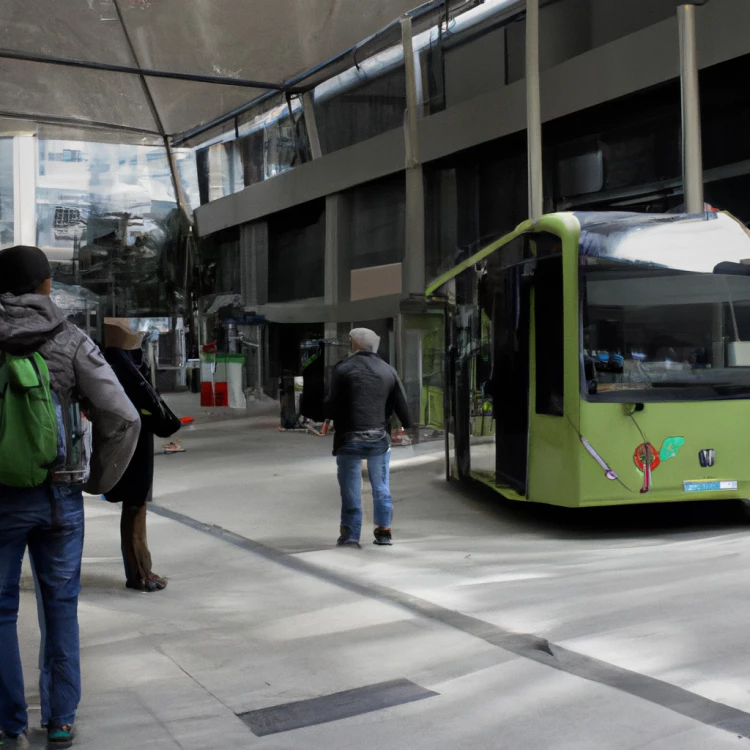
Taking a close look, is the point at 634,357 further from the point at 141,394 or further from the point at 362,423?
the point at 141,394

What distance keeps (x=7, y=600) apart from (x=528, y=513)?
7123 mm

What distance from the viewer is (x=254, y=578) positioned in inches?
279

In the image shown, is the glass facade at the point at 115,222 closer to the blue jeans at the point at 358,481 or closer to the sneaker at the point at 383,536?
the blue jeans at the point at 358,481

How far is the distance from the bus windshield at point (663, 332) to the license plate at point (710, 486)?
695mm

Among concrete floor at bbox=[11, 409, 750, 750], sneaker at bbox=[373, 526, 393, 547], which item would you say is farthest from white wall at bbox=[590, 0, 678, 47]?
sneaker at bbox=[373, 526, 393, 547]

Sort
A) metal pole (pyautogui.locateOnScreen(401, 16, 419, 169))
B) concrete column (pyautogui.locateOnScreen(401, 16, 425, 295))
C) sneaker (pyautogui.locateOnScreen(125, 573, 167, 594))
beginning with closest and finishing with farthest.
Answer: sneaker (pyautogui.locateOnScreen(125, 573, 167, 594)), metal pole (pyautogui.locateOnScreen(401, 16, 419, 169)), concrete column (pyautogui.locateOnScreen(401, 16, 425, 295))

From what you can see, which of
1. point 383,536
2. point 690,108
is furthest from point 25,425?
point 690,108

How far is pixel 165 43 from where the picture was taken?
18812 millimetres

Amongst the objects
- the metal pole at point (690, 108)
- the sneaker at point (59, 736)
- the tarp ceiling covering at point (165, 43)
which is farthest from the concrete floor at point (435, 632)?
the tarp ceiling covering at point (165, 43)

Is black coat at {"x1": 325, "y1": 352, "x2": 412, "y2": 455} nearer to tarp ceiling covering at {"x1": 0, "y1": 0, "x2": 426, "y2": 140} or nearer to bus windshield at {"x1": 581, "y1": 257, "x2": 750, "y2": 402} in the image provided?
bus windshield at {"x1": 581, "y1": 257, "x2": 750, "y2": 402}

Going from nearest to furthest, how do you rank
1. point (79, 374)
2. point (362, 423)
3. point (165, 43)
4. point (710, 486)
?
point (79, 374) < point (362, 423) < point (710, 486) < point (165, 43)

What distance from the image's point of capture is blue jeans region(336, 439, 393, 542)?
823 cm

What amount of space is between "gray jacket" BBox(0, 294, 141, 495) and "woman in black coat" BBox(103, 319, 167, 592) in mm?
2514

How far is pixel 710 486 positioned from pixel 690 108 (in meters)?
6.10
